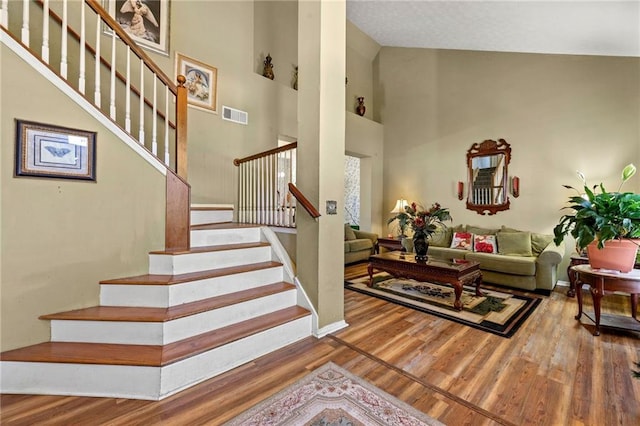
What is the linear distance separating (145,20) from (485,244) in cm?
587

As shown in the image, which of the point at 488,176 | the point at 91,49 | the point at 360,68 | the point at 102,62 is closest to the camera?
the point at 91,49

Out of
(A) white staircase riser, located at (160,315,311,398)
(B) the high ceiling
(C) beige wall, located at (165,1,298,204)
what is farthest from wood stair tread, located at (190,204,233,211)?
(B) the high ceiling

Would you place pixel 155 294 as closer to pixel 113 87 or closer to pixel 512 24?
pixel 113 87

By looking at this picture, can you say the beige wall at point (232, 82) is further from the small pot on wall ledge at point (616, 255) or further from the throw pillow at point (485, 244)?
the small pot on wall ledge at point (616, 255)

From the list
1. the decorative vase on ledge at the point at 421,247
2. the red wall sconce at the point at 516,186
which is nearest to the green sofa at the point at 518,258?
the red wall sconce at the point at 516,186

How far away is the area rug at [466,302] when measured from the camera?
2.77 meters

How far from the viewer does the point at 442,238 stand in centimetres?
510

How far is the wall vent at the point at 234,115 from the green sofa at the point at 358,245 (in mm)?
2991

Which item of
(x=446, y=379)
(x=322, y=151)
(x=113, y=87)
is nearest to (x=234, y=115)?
(x=113, y=87)

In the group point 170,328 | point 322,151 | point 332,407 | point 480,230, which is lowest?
point 332,407

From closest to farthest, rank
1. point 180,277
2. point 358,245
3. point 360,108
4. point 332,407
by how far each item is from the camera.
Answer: point 332,407 < point 180,277 < point 358,245 < point 360,108

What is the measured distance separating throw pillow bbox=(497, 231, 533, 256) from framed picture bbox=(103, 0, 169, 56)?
5.68 metres

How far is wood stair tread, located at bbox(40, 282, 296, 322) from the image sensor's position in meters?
1.81

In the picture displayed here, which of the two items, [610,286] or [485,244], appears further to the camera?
[485,244]
